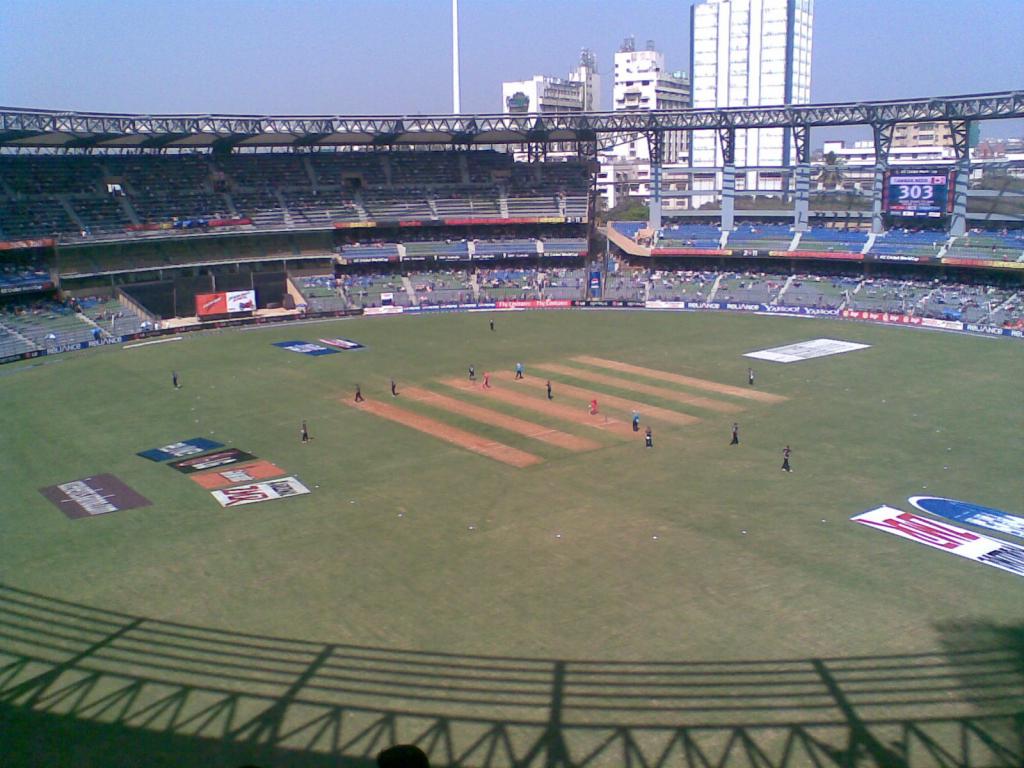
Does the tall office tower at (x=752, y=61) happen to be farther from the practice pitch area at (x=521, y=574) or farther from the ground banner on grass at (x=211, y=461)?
the ground banner on grass at (x=211, y=461)

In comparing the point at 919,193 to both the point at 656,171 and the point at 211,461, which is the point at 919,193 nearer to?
the point at 656,171

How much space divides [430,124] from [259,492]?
174 ft

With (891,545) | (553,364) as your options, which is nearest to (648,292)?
(553,364)

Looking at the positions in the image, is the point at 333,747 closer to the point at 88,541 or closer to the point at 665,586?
the point at 665,586

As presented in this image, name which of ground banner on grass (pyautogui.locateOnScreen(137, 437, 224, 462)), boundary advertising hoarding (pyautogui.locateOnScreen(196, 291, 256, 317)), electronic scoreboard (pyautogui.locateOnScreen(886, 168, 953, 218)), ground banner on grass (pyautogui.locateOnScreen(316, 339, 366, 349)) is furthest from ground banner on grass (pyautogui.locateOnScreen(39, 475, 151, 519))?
electronic scoreboard (pyautogui.locateOnScreen(886, 168, 953, 218))

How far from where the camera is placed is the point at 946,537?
77.2 ft

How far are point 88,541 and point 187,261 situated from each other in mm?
50815

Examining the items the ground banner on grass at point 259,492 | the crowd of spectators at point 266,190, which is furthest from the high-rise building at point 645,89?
the ground banner on grass at point 259,492

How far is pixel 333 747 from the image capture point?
Result: 15031 millimetres

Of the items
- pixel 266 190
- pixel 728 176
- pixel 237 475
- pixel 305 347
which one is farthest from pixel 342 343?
pixel 728 176

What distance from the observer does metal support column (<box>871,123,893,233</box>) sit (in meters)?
68.4

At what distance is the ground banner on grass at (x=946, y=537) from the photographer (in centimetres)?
2203

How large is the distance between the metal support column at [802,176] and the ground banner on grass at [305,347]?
Answer: 43710mm

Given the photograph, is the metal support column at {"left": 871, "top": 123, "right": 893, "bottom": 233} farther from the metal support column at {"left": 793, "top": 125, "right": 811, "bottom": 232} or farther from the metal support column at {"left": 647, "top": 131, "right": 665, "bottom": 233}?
the metal support column at {"left": 647, "top": 131, "right": 665, "bottom": 233}
